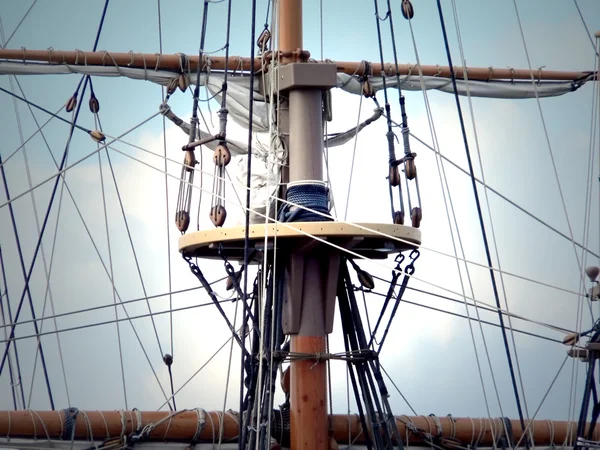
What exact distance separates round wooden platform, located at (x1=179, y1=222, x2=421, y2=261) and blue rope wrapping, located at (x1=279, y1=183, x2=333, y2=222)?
15 centimetres

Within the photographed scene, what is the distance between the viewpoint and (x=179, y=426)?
7430 millimetres

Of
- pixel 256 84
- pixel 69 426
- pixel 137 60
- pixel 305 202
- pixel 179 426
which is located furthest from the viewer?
pixel 137 60

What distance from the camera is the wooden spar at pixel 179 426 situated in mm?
7156

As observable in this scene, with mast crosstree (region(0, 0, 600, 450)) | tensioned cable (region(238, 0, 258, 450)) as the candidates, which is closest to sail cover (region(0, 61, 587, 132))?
mast crosstree (region(0, 0, 600, 450))

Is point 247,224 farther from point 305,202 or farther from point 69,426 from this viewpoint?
point 69,426

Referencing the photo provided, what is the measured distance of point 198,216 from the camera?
7.05 m

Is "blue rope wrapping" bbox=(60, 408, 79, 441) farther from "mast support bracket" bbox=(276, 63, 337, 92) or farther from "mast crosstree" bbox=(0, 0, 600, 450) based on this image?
"mast support bracket" bbox=(276, 63, 337, 92)

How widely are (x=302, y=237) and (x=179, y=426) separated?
75.0 inches

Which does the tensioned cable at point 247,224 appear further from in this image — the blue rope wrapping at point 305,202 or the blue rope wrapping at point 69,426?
the blue rope wrapping at point 69,426

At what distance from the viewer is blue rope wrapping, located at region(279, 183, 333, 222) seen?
648 cm

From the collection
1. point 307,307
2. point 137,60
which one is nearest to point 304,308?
point 307,307

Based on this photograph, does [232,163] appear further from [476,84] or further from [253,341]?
[476,84]

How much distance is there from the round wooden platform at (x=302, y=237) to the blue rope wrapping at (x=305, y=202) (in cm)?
15

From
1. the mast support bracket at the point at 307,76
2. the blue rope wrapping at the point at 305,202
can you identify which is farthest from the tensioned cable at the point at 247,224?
the mast support bracket at the point at 307,76
